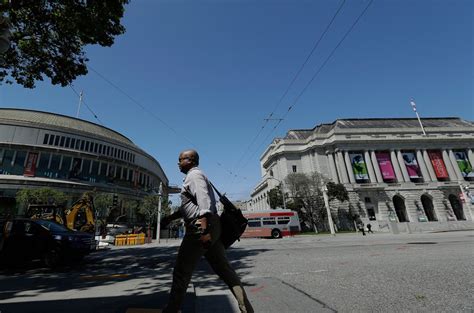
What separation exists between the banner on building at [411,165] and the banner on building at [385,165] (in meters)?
3.74

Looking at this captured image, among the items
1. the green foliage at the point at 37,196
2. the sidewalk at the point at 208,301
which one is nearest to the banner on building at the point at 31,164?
the green foliage at the point at 37,196

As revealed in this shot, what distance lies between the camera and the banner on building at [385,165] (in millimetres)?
50844

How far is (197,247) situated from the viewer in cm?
259

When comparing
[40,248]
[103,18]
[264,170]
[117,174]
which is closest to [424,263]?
[40,248]

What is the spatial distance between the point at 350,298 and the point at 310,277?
5.42ft

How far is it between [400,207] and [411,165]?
9.78m

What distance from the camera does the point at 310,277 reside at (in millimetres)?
A: 5094

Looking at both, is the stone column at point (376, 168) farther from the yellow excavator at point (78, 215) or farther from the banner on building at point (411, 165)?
the yellow excavator at point (78, 215)

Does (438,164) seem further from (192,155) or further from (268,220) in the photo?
(192,155)

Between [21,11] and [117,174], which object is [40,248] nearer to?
[21,11]

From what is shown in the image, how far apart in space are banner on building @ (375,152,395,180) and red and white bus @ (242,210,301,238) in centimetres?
3413

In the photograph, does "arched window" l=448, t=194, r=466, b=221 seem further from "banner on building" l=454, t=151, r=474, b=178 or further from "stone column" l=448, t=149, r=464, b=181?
"banner on building" l=454, t=151, r=474, b=178

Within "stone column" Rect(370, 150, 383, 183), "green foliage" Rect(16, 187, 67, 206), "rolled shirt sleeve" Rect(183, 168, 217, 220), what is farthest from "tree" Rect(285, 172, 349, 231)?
"rolled shirt sleeve" Rect(183, 168, 217, 220)

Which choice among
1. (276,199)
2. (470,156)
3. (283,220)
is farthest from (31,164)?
(470,156)
